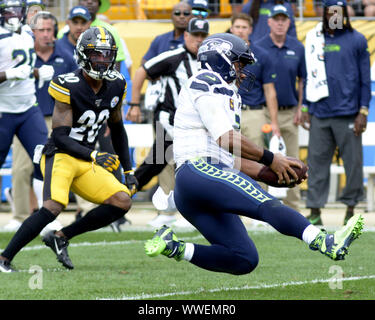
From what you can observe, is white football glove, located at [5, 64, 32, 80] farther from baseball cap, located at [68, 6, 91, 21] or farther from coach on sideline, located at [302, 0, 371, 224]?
coach on sideline, located at [302, 0, 371, 224]

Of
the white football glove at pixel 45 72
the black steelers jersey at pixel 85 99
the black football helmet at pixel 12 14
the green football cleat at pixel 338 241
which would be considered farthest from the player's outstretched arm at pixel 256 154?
the white football glove at pixel 45 72

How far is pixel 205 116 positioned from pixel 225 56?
1.41 feet

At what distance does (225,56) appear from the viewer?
5.58 metres

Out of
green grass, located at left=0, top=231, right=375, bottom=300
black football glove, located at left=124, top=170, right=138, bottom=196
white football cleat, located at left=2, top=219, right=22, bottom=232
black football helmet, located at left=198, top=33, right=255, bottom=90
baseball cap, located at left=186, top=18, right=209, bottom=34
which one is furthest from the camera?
white football cleat, located at left=2, top=219, right=22, bottom=232

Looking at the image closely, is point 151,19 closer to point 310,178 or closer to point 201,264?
point 310,178

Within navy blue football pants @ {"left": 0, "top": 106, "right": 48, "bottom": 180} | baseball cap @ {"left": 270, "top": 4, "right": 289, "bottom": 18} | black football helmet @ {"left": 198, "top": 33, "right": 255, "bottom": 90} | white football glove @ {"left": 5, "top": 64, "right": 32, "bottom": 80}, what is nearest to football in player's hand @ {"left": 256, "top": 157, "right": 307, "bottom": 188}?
black football helmet @ {"left": 198, "top": 33, "right": 255, "bottom": 90}

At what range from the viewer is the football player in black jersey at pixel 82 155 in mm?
6836

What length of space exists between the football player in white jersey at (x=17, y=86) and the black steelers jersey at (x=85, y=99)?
136cm

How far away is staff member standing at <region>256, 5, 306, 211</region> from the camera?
999 cm

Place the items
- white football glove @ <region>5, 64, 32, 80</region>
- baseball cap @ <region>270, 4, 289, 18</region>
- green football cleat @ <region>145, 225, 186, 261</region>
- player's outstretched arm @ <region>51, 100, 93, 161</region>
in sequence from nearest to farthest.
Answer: green football cleat @ <region>145, 225, 186, 261</region> → player's outstretched arm @ <region>51, 100, 93, 161</region> → white football glove @ <region>5, 64, 32, 80</region> → baseball cap @ <region>270, 4, 289, 18</region>

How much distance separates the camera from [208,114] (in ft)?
17.6

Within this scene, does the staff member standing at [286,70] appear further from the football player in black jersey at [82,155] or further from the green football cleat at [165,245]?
the green football cleat at [165,245]

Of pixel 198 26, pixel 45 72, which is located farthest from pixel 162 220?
pixel 198 26

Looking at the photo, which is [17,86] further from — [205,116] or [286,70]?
[205,116]
